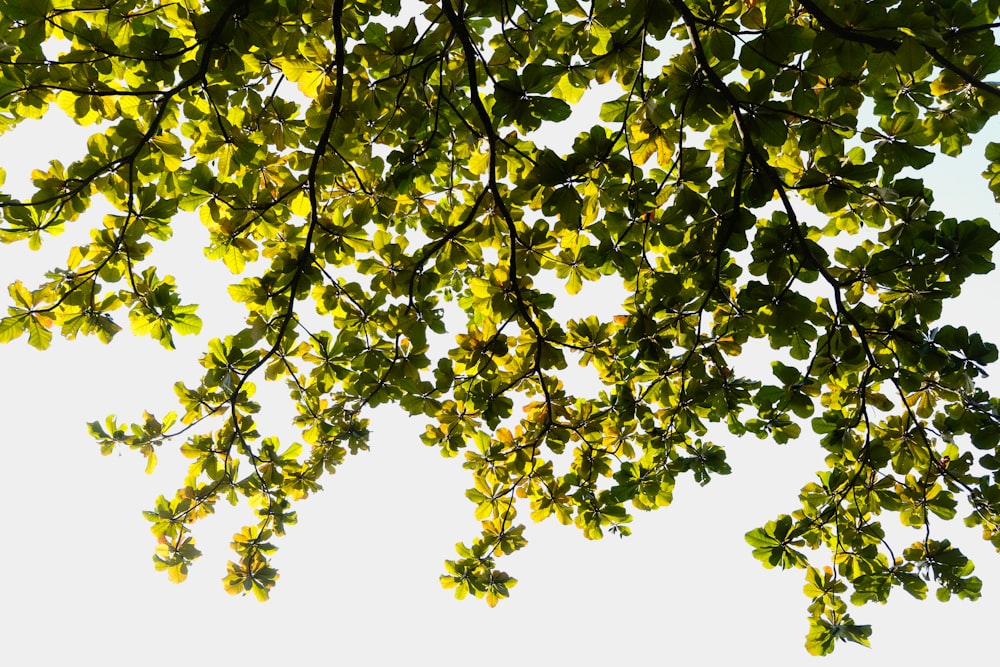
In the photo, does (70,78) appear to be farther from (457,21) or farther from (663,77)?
(663,77)

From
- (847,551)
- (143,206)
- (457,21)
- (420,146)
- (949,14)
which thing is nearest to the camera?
(949,14)

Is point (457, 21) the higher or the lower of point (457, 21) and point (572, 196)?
the higher

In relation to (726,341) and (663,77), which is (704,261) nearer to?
(726,341)

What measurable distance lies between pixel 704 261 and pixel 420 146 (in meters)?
1.75

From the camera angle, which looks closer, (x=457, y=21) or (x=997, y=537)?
(x=457, y=21)

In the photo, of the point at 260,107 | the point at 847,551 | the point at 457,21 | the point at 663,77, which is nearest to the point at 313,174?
the point at 260,107

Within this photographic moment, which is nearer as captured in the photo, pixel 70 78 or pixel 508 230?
pixel 70 78

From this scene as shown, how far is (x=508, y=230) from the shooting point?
396 centimetres

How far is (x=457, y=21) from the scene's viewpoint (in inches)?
131

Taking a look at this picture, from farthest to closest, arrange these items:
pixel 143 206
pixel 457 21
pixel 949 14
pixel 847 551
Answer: pixel 847 551 → pixel 143 206 → pixel 457 21 → pixel 949 14

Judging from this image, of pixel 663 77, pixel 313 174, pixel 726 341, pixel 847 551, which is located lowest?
pixel 847 551

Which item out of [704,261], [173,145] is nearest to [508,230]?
[704,261]

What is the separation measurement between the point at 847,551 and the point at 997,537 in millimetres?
851

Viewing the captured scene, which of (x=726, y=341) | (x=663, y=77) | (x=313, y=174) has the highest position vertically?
(x=663, y=77)
